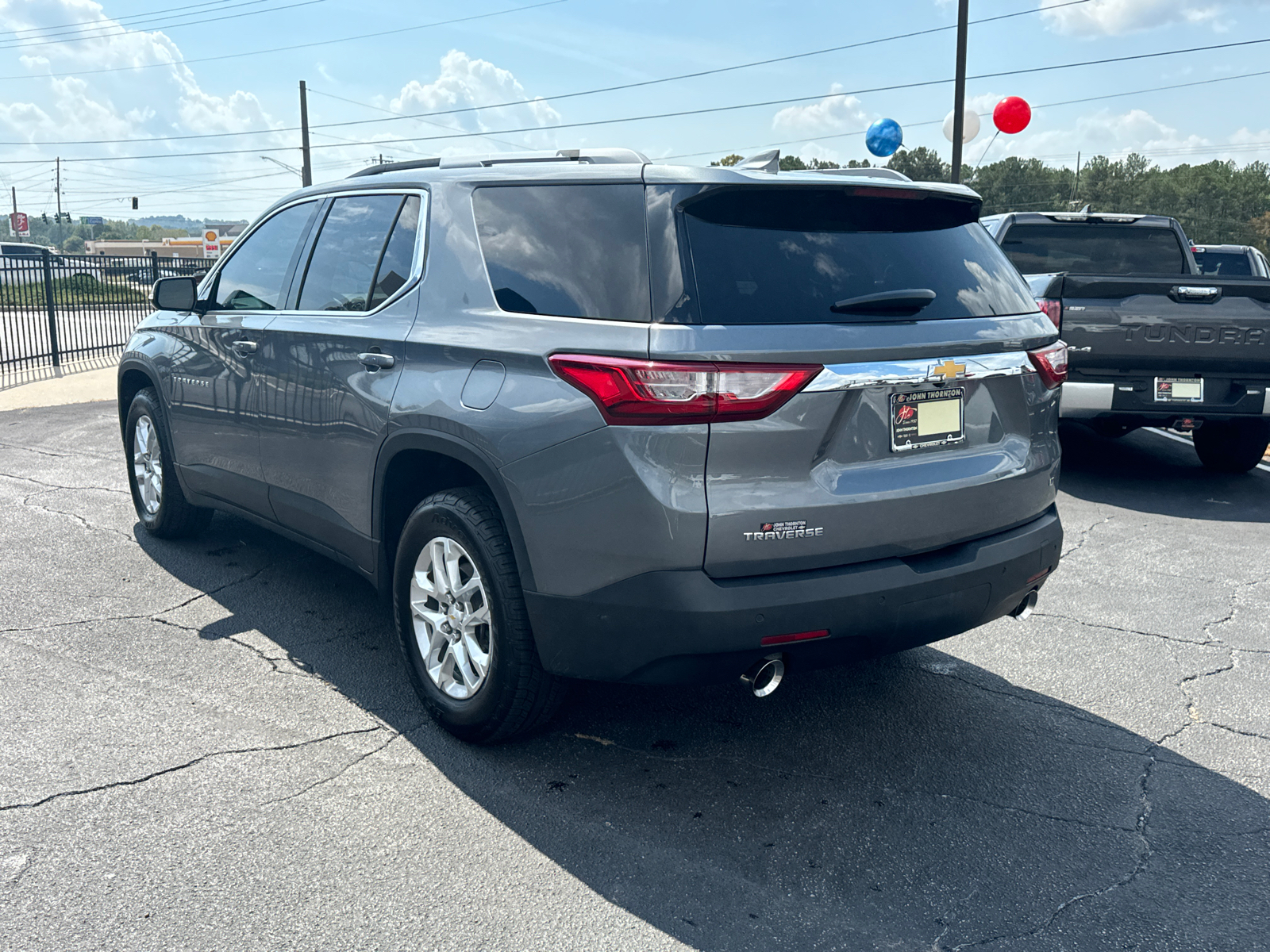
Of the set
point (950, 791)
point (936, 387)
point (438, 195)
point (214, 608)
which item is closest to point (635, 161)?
point (438, 195)

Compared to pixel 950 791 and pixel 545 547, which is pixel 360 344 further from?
pixel 950 791

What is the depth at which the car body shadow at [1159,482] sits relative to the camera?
23.9 ft

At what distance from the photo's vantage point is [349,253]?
415 centimetres

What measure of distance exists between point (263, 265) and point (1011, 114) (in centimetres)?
1690

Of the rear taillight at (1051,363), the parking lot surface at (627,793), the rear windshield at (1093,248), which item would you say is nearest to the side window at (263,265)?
the parking lot surface at (627,793)

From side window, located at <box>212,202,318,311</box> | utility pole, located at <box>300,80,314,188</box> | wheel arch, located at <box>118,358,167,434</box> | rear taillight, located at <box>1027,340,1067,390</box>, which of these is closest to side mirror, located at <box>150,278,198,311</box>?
side window, located at <box>212,202,318,311</box>

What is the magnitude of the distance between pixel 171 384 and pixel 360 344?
2018mm

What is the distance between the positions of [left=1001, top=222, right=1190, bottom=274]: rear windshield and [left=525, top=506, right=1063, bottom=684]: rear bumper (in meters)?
6.70

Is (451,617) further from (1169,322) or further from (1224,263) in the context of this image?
(1224,263)

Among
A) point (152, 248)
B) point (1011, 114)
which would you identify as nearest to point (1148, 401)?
point (1011, 114)

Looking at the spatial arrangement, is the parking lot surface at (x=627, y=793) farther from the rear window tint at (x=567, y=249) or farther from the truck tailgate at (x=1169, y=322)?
the truck tailgate at (x=1169, y=322)

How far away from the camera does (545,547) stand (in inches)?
119

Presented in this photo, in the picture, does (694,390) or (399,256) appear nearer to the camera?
(694,390)

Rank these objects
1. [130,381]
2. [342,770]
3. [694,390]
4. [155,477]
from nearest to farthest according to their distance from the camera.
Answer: [694,390]
[342,770]
[155,477]
[130,381]
